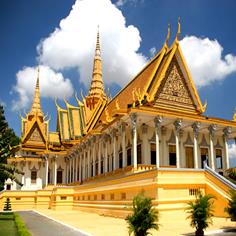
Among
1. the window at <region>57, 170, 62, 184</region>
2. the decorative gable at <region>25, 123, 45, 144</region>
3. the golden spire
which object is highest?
the golden spire

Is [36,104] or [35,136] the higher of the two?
[36,104]

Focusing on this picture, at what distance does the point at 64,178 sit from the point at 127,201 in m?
23.7

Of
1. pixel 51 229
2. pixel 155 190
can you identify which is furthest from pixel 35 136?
pixel 155 190

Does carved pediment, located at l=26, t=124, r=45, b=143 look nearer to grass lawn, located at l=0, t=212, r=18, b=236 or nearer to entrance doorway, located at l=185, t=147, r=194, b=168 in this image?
entrance doorway, located at l=185, t=147, r=194, b=168

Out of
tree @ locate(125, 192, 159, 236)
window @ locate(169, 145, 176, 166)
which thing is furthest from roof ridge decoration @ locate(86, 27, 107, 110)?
tree @ locate(125, 192, 159, 236)

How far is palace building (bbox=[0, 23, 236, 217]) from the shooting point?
15.0m

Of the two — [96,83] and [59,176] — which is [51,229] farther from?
[96,83]

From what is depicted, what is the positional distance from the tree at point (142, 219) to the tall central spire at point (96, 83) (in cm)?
3627

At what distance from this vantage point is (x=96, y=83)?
46.7 m

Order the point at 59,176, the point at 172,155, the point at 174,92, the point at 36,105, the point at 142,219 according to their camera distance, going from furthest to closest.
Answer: the point at 36,105, the point at 59,176, the point at 174,92, the point at 172,155, the point at 142,219

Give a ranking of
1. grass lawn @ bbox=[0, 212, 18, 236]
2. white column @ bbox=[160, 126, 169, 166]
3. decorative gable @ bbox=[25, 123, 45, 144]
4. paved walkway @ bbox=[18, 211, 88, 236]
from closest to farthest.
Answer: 1. paved walkway @ bbox=[18, 211, 88, 236]
2. grass lawn @ bbox=[0, 212, 18, 236]
3. white column @ bbox=[160, 126, 169, 166]
4. decorative gable @ bbox=[25, 123, 45, 144]

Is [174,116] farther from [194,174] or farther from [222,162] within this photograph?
[222,162]

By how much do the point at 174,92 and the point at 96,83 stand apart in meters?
24.9

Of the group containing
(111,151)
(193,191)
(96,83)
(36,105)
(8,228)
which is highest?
(96,83)
